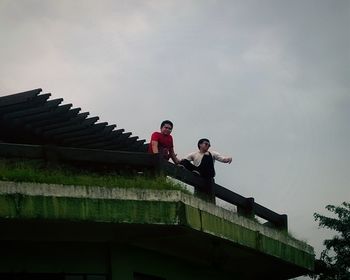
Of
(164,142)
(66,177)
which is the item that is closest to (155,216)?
(66,177)

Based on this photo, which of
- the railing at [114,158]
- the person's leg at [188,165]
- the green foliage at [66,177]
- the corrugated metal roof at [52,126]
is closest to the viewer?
the green foliage at [66,177]

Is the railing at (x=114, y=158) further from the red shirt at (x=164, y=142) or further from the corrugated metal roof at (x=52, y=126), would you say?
the corrugated metal roof at (x=52, y=126)

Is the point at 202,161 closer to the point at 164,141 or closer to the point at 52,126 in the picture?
the point at 164,141

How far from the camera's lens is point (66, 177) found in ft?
34.3

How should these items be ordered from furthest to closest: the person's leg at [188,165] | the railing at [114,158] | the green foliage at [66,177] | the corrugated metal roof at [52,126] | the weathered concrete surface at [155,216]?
the person's leg at [188,165] < the corrugated metal roof at [52,126] < the railing at [114,158] < the green foliage at [66,177] < the weathered concrete surface at [155,216]

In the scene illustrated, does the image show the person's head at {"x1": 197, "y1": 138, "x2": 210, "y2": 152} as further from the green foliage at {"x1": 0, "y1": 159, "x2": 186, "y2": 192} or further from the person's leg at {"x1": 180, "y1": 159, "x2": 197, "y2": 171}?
the green foliage at {"x1": 0, "y1": 159, "x2": 186, "y2": 192}

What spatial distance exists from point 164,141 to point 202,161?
2.66 feet

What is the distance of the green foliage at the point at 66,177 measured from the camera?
33.4 feet

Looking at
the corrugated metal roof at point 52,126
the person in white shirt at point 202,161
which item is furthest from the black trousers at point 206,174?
the corrugated metal roof at point 52,126

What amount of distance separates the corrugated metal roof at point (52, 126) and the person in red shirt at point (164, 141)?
1.35m

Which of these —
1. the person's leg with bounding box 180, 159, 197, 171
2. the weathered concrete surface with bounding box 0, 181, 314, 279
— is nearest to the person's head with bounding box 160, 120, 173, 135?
the person's leg with bounding box 180, 159, 197, 171

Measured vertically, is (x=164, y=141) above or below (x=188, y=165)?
above

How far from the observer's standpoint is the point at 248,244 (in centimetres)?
1259

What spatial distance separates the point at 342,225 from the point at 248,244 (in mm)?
7965
